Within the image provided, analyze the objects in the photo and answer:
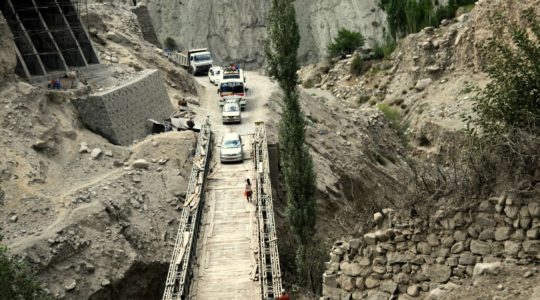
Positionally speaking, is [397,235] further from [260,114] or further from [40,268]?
[260,114]

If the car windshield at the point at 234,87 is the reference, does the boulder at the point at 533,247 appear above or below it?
below

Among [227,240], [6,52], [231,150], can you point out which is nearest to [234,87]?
[231,150]

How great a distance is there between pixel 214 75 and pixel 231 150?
21939mm

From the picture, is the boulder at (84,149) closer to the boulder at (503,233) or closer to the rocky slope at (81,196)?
the rocky slope at (81,196)

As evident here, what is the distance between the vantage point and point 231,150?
2975 cm

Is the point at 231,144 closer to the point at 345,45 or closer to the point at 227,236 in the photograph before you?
the point at 227,236

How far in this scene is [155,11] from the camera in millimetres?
96062

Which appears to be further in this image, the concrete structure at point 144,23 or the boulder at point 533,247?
the concrete structure at point 144,23

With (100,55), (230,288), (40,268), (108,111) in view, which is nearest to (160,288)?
(40,268)

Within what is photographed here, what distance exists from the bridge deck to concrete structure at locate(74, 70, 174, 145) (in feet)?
18.6

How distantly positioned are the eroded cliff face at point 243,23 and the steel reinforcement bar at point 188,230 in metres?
58.1

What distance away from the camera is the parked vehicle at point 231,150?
29.5 m

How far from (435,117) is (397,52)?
13.4 m

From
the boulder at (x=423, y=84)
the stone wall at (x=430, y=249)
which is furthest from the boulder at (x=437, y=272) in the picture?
the boulder at (x=423, y=84)
